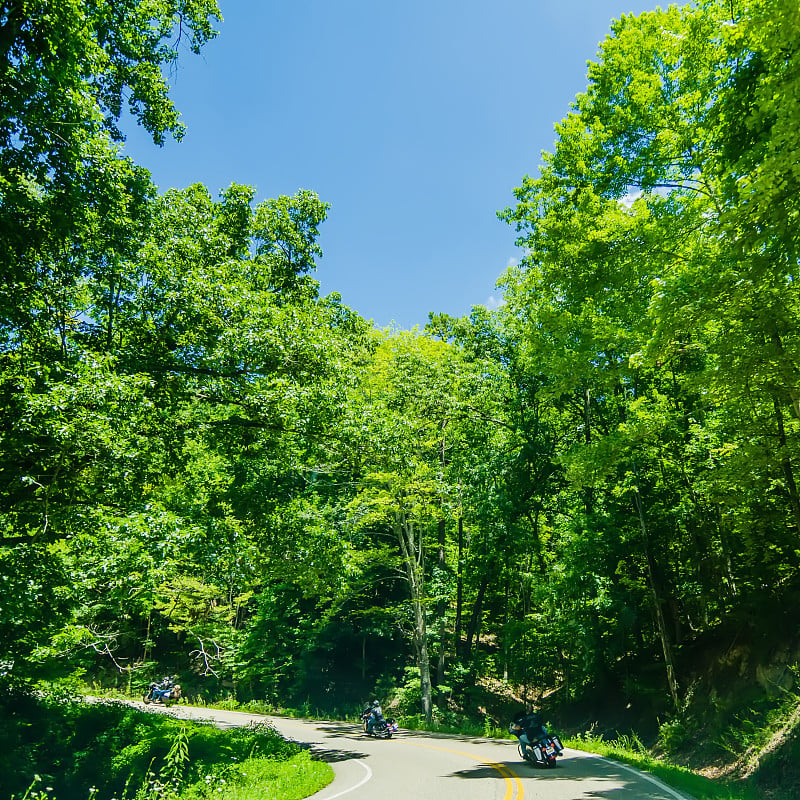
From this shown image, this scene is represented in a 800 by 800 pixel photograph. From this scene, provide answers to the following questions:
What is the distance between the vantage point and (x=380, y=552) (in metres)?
21.3

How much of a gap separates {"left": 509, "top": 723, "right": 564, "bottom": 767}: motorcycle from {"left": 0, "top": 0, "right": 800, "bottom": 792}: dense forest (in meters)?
5.45

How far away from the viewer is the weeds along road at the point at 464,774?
8688 mm

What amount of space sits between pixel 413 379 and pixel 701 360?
A: 1021 centimetres

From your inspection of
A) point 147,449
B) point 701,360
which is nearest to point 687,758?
point 701,360

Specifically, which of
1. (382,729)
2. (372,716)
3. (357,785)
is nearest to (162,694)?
(372,716)

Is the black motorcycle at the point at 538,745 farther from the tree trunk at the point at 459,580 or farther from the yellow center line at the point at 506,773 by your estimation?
the tree trunk at the point at 459,580

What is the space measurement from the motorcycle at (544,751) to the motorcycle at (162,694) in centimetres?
2208

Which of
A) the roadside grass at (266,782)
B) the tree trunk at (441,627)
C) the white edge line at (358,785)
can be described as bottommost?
the white edge line at (358,785)

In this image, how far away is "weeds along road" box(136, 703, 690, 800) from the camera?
8688mm

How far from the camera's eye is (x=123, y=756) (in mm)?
11695

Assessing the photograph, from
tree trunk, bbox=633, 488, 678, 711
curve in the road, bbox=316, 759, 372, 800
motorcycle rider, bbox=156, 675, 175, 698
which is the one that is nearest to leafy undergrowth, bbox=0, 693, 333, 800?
curve in the road, bbox=316, 759, 372, 800

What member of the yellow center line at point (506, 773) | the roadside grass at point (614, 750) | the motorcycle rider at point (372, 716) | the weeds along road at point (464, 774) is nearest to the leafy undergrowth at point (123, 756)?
the weeds along road at point (464, 774)

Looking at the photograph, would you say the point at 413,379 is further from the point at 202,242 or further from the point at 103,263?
the point at 103,263

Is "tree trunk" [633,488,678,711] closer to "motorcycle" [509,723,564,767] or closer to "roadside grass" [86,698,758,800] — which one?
"roadside grass" [86,698,758,800]
